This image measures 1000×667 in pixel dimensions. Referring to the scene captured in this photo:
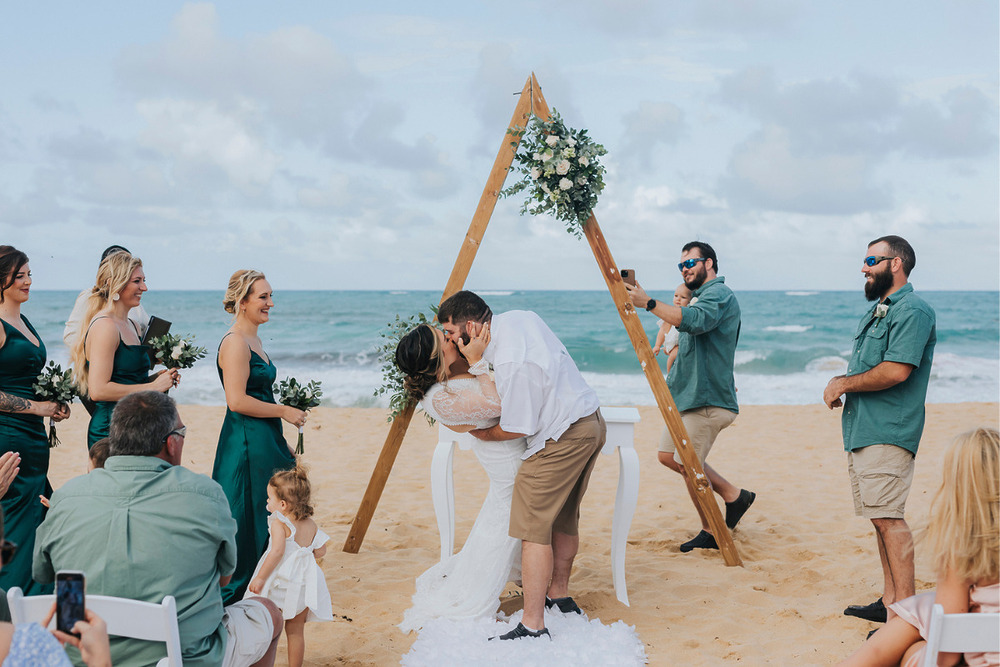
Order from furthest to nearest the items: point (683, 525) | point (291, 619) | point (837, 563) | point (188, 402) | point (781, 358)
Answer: point (781, 358), point (188, 402), point (683, 525), point (837, 563), point (291, 619)

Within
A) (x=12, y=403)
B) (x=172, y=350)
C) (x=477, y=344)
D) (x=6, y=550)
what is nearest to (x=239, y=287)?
(x=172, y=350)

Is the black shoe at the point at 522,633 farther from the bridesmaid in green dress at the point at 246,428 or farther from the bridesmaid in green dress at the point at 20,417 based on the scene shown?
the bridesmaid in green dress at the point at 20,417

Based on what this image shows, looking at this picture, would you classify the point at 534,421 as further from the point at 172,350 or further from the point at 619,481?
the point at 172,350

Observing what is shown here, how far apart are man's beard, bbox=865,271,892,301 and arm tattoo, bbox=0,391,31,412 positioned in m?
4.33

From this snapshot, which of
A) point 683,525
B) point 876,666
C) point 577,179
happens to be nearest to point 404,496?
point 683,525

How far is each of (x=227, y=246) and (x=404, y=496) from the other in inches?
1015

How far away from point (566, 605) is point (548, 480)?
31.2 inches

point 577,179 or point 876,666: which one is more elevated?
point 577,179

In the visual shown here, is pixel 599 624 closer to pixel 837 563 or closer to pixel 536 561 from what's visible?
pixel 536 561

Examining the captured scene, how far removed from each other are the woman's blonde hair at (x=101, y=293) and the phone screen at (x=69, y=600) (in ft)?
8.31

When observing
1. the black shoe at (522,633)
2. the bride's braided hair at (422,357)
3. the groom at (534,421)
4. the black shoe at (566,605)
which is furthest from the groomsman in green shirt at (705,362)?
the bride's braided hair at (422,357)

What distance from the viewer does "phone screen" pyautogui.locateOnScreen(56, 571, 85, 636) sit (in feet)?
5.61

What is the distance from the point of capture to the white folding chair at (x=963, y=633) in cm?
215

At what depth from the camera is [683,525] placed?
6.02m
